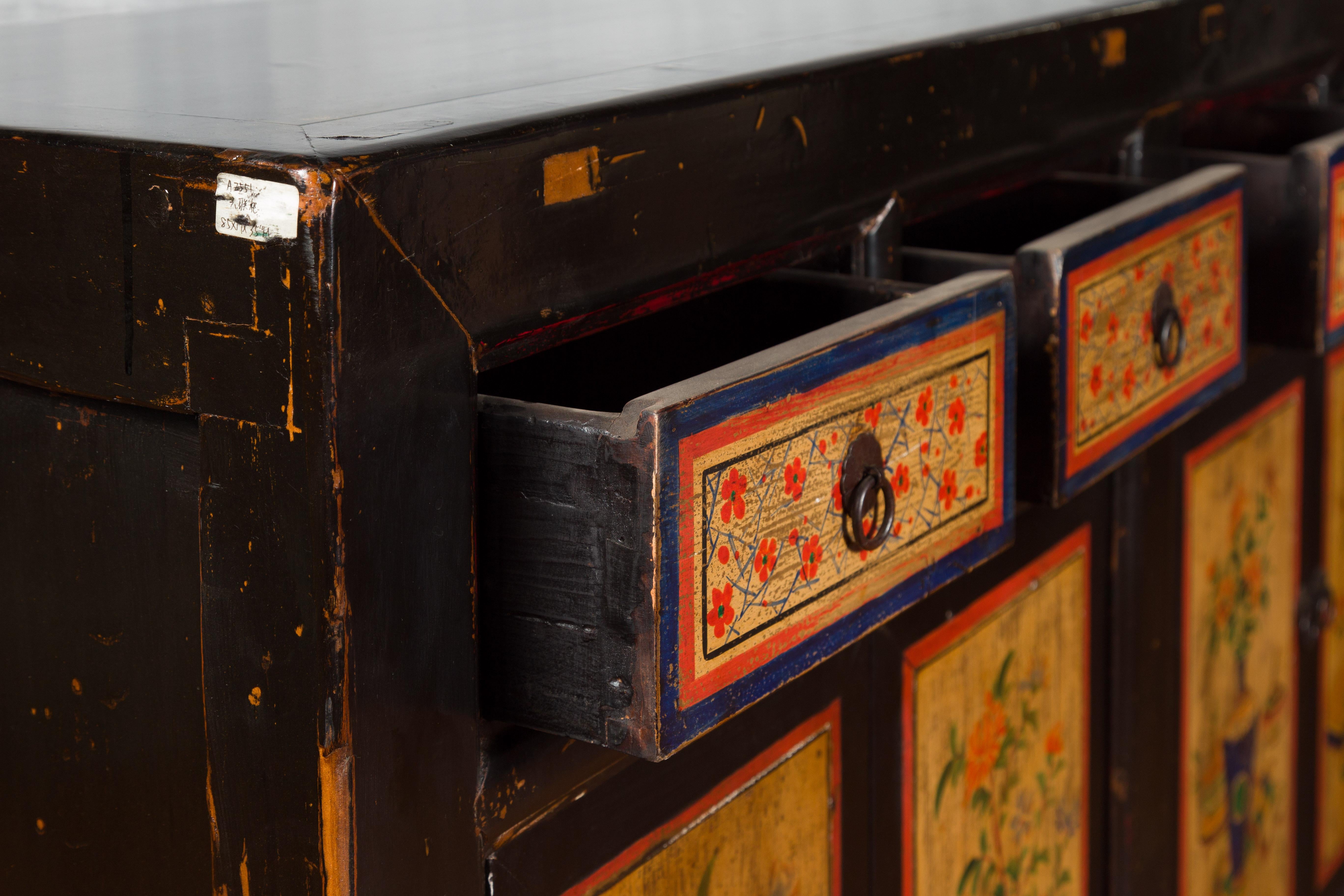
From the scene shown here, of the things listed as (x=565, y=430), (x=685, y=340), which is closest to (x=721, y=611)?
(x=565, y=430)

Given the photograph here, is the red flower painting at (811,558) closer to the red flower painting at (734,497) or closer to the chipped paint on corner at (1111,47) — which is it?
the red flower painting at (734,497)

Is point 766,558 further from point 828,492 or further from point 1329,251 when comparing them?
A: point 1329,251

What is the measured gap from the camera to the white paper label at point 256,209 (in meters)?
0.57

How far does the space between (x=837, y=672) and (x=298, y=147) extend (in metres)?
0.52

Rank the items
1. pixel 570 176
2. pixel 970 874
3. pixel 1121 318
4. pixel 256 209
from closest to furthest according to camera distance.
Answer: pixel 256 209 < pixel 570 176 < pixel 1121 318 < pixel 970 874

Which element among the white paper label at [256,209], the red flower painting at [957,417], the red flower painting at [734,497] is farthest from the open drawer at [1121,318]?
the white paper label at [256,209]

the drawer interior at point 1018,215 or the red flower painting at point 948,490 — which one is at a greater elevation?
the drawer interior at point 1018,215

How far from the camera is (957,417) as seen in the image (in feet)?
2.74

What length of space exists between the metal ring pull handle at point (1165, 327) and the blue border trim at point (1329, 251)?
0.28 meters

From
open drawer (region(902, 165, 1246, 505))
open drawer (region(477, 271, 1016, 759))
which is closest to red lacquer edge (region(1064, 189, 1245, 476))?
open drawer (region(902, 165, 1246, 505))

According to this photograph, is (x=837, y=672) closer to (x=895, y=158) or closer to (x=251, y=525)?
(x=895, y=158)

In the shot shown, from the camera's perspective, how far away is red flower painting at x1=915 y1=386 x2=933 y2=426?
798mm

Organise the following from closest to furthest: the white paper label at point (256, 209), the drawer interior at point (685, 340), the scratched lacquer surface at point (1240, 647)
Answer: the white paper label at point (256, 209), the drawer interior at point (685, 340), the scratched lacquer surface at point (1240, 647)

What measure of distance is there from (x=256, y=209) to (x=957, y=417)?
414 millimetres
